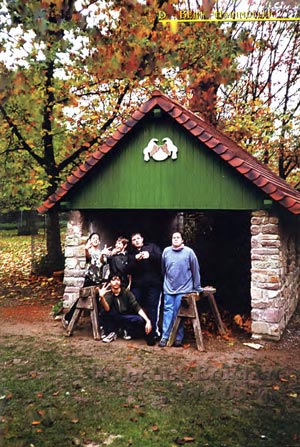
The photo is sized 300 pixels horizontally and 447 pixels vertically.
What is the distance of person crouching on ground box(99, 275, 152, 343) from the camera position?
22.6 ft

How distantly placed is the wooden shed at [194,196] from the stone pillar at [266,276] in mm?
16

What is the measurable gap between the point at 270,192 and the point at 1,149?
880 centimetres

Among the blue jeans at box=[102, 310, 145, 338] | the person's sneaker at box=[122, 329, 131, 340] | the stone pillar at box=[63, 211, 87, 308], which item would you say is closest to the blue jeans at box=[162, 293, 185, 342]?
the blue jeans at box=[102, 310, 145, 338]

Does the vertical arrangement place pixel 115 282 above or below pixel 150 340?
above

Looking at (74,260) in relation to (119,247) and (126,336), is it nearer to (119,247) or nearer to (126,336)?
(119,247)

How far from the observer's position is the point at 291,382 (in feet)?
17.5

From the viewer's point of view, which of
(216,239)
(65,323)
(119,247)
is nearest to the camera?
(119,247)

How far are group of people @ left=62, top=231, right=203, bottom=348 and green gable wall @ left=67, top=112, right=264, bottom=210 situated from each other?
0.79 m

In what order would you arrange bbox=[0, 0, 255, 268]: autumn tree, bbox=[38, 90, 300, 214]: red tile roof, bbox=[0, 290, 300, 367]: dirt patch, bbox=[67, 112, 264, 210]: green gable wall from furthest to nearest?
1. bbox=[0, 0, 255, 268]: autumn tree
2. bbox=[67, 112, 264, 210]: green gable wall
3. bbox=[38, 90, 300, 214]: red tile roof
4. bbox=[0, 290, 300, 367]: dirt patch

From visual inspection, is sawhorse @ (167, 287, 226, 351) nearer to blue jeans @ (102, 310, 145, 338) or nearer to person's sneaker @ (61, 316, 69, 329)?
blue jeans @ (102, 310, 145, 338)

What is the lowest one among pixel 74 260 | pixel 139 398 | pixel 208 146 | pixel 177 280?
pixel 139 398

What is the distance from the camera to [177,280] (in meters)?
6.84

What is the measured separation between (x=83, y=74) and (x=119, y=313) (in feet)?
24.2

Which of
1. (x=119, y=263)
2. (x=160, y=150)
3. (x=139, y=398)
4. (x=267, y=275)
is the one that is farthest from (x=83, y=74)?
(x=139, y=398)
